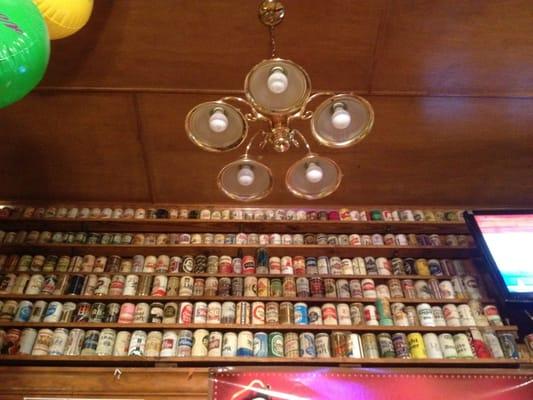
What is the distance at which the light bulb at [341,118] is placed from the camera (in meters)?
1.54

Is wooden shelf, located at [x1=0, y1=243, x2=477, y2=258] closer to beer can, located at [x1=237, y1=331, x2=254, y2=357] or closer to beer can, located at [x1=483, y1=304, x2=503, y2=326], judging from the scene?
beer can, located at [x1=483, y1=304, x2=503, y2=326]

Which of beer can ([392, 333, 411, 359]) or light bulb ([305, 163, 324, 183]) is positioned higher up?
light bulb ([305, 163, 324, 183])

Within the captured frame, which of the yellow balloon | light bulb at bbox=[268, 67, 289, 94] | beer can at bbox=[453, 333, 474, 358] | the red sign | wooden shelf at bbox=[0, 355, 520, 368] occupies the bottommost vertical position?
the red sign

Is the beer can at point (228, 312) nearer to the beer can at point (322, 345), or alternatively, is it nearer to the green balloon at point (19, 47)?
the beer can at point (322, 345)

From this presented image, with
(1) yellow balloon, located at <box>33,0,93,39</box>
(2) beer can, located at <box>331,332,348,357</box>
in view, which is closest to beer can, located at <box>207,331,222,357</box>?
(2) beer can, located at <box>331,332,348,357</box>

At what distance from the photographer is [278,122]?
1.65m

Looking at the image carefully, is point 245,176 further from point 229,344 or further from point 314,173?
point 229,344

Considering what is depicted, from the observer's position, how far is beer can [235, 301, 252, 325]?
7.54 feet

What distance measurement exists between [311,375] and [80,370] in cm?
96

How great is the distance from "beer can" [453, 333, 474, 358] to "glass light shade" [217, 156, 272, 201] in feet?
3.98

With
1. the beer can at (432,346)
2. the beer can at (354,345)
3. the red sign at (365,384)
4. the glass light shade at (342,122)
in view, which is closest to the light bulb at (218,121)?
the glass light shade at (342,122)

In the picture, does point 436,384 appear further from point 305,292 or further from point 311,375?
point 305,292

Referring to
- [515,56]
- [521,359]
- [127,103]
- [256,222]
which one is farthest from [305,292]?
[515,56]

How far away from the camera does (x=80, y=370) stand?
1.99 meters
